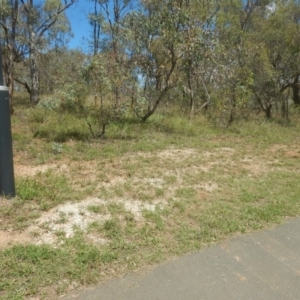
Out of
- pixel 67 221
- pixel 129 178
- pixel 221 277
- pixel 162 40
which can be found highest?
pixel 162 40

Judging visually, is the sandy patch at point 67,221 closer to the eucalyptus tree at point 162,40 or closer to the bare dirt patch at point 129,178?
the bare dirt patch at point 129,178

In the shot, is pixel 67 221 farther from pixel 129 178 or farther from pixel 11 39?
pixel 11 39

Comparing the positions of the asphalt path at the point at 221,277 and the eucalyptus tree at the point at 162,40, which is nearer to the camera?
the asphalt path at the point at 221,277

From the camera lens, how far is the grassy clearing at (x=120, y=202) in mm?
1963

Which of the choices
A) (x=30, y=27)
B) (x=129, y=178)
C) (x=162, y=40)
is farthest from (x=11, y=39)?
(x=129, y=178)

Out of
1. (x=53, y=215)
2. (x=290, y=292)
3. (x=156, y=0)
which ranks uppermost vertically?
(x=156, y=0)

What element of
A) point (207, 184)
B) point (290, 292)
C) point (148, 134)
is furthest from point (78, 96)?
point (290, 292)

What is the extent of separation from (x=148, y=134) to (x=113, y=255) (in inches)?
198

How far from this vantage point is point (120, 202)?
9.84 feet

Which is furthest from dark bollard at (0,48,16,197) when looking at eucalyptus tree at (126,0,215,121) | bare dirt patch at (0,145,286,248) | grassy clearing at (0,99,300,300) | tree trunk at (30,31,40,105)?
tree trunk at (30,31,40,105)

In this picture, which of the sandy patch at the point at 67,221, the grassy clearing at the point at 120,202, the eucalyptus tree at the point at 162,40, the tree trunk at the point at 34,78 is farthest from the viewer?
the tree trunk at the point at 34,78

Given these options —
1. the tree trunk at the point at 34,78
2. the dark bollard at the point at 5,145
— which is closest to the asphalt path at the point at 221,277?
the dark bollard at the point at 5,145

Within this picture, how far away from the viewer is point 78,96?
550cm

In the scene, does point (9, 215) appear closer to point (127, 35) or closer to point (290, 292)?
point (290, 292)
